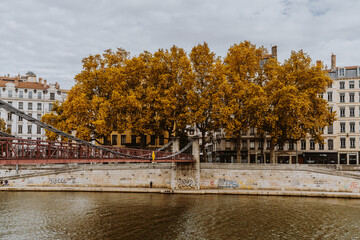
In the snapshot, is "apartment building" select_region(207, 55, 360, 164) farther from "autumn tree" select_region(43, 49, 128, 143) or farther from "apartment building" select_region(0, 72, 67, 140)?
"apartment building" select_region(0, 72, 67, 140)

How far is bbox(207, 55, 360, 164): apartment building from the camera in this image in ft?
179

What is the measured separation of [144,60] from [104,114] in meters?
9.46

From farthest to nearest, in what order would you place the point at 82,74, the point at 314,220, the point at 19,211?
the point at 82,74
the point at 19,211
the point at 314,220

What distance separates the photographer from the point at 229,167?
39.0 meters

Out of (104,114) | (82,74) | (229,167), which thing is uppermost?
(82,74)

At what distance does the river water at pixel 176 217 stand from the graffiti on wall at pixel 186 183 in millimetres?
3458

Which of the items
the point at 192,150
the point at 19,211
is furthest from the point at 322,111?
the point at 19,211

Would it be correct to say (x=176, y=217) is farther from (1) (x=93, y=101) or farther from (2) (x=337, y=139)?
(2) (x=337, y=139)

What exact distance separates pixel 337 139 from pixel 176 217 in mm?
37872

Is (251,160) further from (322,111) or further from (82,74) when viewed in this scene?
(82,74)

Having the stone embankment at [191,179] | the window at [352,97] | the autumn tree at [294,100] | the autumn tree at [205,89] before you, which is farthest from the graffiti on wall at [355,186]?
the window at [352,97]

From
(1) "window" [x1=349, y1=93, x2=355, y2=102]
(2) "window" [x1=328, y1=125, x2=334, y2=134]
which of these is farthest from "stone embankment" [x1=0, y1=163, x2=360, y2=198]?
(1) "window" [x1=349, y1=93, x2=355, y2=102]

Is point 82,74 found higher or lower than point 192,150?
higher

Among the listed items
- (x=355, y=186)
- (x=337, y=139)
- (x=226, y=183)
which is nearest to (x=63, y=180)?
(x=226, y=183)
